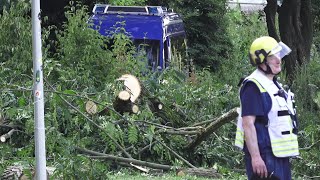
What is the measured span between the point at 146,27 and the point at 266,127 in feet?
37.4

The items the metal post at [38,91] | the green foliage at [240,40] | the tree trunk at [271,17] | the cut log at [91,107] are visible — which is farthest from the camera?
the green foliage at [240,40]

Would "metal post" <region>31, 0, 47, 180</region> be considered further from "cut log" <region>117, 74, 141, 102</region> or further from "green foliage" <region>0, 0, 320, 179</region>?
"cut log" <region>117, 74, 141, 102</region>

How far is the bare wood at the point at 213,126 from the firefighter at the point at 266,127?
3484 millimetres

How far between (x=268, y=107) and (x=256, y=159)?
448 millimetres

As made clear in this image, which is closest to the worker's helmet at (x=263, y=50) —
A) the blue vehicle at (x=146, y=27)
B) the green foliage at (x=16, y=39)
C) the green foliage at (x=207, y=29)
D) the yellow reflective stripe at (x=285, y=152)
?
the yellow reflective stripe at (x=285, y=152)

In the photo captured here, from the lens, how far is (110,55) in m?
14.1

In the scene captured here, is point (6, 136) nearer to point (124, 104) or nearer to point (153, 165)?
point (124, 104)

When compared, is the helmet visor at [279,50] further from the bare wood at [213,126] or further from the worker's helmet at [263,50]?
the bare wood at [213,126]

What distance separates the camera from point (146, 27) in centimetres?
1767

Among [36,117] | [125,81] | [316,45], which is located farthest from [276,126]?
[316,45]

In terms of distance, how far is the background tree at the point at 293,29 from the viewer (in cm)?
2092

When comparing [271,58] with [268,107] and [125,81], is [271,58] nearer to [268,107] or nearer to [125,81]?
[268,107]

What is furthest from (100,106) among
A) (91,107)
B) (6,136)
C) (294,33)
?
(294,33)

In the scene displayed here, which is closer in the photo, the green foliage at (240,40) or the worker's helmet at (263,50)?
the worker's helmet at (263,50)
